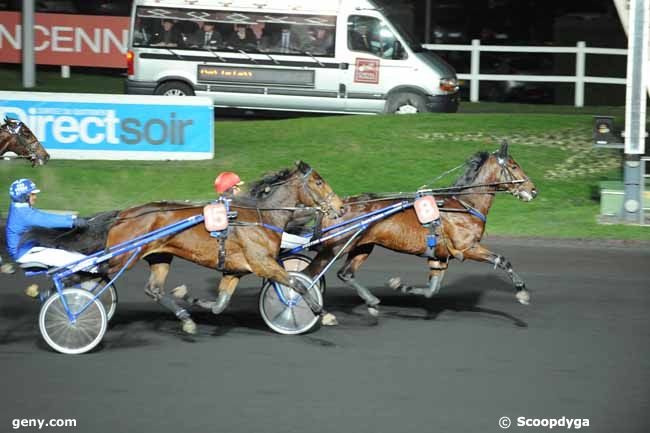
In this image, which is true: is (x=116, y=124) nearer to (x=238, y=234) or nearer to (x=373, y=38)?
(x=373, y=38)

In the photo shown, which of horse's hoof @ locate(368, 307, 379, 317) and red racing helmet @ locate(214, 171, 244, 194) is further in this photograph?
horse's hoof @ locate(368, 307, 379, 317)

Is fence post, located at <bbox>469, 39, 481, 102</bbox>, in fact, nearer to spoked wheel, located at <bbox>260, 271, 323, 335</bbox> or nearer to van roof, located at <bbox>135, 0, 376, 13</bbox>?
van roof, located at <bbox>135, 0, 376, 13</bbox>

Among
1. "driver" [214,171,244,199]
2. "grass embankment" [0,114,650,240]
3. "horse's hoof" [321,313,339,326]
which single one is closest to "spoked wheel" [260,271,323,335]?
"horse's hoof" [321,313,339,326]

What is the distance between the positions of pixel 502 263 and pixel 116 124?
30.4 feet

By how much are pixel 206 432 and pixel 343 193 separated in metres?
9.56

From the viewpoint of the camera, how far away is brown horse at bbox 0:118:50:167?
1293 cm

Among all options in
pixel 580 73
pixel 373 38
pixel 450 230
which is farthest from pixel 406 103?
pixel 450 230

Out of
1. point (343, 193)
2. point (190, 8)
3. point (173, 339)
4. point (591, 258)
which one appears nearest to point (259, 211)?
point (173, 339)

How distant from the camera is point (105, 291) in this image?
9.53m

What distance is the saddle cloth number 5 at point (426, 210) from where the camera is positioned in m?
9.70

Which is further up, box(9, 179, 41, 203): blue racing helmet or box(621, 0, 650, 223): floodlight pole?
box(621, 0, 650, 223): floodlight pole

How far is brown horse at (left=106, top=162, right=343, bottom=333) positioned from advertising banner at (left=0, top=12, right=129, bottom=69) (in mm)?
18804

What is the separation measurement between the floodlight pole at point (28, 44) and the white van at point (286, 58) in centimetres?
237

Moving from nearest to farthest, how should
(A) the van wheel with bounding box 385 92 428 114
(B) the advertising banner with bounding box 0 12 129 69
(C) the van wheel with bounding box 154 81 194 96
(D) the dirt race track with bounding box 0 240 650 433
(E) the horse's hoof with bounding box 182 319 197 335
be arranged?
(D) the dirt race track with bounding box 0 240 650 433, (E) the horse's hoof with bounding box 182 319 197 335, (A) the van wheel with bounding box 385 92 428 114, (C) the van wheel with bounding box 154 81 194 96, (B) the advertising banner with bounding box 0 12 129 69
